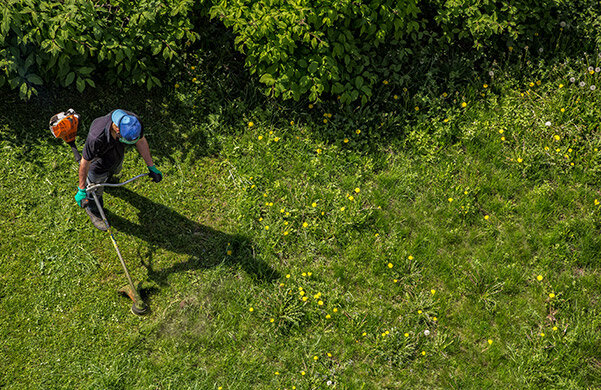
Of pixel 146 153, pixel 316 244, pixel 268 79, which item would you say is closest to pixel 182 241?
pixel 146 153

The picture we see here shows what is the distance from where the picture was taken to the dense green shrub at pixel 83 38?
4.59 meters

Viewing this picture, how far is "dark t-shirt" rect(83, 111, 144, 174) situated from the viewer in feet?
13.6

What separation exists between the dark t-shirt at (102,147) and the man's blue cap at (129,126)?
0.33ft

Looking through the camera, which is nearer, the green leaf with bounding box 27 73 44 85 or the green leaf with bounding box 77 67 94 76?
the green leaf with bounding box 27 73 44 85

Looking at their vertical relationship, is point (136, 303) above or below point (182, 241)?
below

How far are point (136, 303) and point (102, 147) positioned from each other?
4.59 ft

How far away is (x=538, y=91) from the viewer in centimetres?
565

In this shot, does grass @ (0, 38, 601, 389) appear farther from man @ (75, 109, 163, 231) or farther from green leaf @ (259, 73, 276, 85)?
green leaf @ (259, 73, 276, 85)

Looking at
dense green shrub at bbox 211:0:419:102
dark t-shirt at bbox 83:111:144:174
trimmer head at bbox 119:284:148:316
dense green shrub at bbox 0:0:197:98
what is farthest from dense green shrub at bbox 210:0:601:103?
trimmer head at bbox 119:284:148:316

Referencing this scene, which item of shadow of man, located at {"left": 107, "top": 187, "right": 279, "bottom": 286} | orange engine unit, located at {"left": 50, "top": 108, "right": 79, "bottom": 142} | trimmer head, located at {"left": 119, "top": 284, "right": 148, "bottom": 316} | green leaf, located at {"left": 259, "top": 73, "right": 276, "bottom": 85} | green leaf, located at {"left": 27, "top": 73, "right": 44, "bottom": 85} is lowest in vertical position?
trimmer head, located at {"left": 119, "top": 284, "right": 148, "bottom": 316}

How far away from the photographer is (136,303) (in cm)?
430

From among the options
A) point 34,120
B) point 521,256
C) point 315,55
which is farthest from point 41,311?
point 521,256

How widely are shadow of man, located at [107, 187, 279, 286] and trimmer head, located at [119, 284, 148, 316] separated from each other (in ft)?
0.91

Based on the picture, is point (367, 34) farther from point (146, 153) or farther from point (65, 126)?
point (65, 126)
